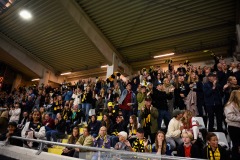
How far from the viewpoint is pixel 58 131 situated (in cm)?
584

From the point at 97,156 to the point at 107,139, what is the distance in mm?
1073

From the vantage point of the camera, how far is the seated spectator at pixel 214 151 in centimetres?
260

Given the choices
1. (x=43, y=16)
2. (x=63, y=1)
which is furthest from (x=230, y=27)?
A: (x=43, y=16)

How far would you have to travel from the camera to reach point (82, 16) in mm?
9484

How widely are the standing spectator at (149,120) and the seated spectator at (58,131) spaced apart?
2.77 m

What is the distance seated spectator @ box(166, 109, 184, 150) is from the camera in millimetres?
3469

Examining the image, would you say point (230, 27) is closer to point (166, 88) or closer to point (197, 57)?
point (197, 57)

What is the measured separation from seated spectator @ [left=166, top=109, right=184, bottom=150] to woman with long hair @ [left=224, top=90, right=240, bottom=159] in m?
0.96

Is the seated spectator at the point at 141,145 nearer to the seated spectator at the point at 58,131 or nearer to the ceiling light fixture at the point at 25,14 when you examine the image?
the seated spectator at the point at 58,131

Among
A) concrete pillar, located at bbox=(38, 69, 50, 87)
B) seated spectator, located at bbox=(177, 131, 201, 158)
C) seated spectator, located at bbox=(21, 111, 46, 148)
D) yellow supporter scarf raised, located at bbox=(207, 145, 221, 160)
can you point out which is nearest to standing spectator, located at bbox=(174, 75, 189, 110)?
seated spectator, located at bbox=(177, 131, 201, 158)

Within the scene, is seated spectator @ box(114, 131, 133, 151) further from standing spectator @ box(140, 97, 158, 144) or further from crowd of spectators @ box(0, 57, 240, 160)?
standing spectator @ box(140, 97, 158, 144)

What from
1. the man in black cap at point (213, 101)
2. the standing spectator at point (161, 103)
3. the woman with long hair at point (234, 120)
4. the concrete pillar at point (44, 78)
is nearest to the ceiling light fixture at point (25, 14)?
the concrete pillar at point (44, 78)

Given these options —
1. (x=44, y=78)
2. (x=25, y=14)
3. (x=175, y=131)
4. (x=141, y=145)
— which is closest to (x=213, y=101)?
(x=175, y=131)

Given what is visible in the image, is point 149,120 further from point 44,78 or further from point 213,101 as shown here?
point 44,78
